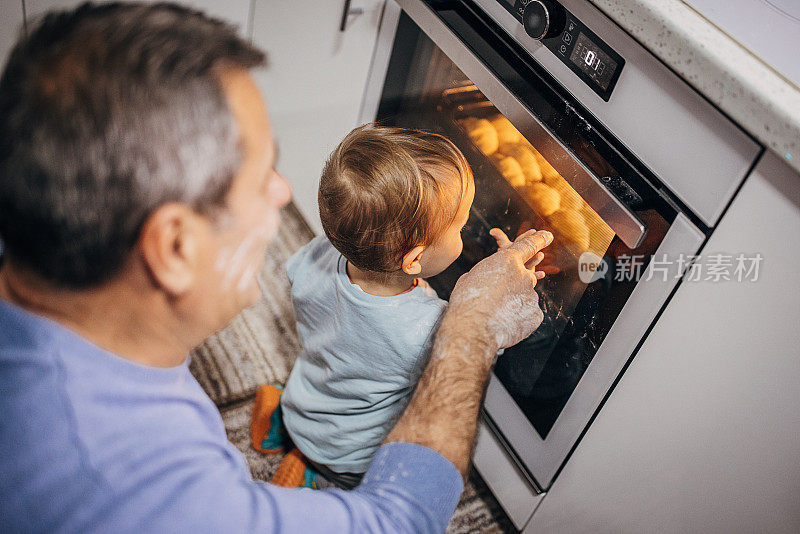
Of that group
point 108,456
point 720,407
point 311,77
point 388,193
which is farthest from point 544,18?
point 311,77

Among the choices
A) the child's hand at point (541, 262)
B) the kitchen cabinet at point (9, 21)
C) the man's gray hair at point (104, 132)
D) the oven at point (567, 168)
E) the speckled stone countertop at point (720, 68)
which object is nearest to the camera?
the man's gray hair at point (104, 132)

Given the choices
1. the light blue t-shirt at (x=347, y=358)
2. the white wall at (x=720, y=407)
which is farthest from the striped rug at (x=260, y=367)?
the white wall at (x=720, y=407)

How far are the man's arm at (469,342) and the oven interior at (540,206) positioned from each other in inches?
1.9

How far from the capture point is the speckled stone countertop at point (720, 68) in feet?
2.05

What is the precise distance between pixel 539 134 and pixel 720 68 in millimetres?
247

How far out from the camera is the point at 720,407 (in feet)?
2.60

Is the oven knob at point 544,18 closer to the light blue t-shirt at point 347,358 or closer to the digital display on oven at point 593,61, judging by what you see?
the digital display on oven at point 593,61

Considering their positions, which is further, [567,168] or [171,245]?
[567,168]

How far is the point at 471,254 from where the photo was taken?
3.67ft

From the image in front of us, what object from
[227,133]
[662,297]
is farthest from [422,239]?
[227,133]

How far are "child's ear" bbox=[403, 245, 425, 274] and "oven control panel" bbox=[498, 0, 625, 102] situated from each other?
322mm

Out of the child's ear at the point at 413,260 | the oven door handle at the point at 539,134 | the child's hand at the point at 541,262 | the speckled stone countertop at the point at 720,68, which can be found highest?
the speckled stone countertop at the point at 720,68

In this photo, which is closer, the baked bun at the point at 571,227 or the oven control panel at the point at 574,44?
the oven control panel at the point at 574,44

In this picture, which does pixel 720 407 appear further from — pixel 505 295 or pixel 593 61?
pixel 593 61
